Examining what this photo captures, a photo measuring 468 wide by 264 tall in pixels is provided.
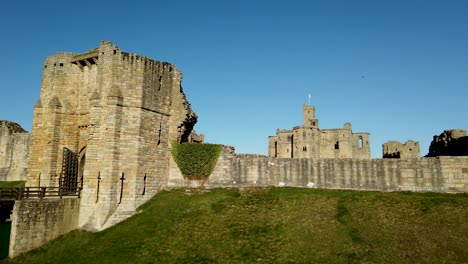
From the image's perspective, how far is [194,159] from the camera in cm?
2698

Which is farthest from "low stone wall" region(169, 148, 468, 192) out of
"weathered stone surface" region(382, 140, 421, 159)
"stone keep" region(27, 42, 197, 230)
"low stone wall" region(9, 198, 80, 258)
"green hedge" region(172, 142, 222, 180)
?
"weathered stone surface" region(382, 140, 421, 159)

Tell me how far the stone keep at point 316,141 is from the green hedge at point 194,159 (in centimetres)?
6290

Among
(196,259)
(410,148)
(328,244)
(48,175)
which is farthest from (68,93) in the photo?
(410,148)

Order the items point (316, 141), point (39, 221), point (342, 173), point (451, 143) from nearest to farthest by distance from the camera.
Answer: point (39, 221), point (342, 173), point (451, 143), point (316, 141)

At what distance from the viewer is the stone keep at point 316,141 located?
88125 mm

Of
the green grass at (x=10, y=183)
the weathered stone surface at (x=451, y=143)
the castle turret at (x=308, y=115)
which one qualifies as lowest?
the green grass at (x=10, y=183)

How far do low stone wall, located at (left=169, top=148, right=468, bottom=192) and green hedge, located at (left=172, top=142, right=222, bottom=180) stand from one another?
492mm

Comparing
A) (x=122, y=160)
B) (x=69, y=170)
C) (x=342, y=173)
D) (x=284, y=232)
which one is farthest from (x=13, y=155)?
(x=284, y=232)

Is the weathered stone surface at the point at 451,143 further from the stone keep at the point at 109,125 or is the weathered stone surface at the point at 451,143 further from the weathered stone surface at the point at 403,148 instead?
the weathered stone surface at the point at 403,148

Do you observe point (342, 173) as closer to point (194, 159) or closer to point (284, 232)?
point (284, 232)

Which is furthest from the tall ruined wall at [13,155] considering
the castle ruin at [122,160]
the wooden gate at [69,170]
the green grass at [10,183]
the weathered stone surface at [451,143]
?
the weathered stone surface at [451,143]

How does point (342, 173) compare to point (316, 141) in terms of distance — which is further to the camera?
point (316, 141)

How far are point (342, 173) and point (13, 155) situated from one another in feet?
148

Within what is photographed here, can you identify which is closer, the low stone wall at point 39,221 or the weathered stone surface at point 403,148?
the low stone wall at point 39,221
